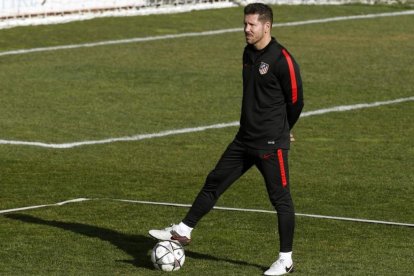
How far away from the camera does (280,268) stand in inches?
478

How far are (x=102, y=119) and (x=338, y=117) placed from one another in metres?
3.94

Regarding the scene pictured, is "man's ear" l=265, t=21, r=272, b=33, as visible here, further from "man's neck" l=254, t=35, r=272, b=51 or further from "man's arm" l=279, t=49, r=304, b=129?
"man's arm" l=279, t=49, r=304, b=129

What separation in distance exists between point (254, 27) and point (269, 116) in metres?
0.82

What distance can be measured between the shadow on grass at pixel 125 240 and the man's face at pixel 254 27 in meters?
2.11

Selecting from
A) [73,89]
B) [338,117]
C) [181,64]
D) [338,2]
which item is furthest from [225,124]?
[338,2]

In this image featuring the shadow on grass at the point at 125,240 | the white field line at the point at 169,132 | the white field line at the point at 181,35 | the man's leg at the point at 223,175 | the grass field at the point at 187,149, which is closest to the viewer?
the man's leg at the point at 223,175

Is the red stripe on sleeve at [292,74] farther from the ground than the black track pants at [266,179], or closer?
farther from the ground

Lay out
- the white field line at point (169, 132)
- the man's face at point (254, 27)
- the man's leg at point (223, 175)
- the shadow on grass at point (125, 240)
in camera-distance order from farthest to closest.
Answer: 1. the white field line at point (169, 132)
2. the shadow on grass at point (125, 240)
3. the man's leg at point (223, 175)
4. the man's face at point (254, 27)

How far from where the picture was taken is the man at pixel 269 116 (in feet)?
39.8

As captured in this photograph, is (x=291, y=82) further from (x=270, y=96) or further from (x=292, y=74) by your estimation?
(x=270, y=96)

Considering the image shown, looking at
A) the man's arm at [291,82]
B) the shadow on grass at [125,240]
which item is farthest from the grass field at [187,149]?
the man's arm at [291,82]

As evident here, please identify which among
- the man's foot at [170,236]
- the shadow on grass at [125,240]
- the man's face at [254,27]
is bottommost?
the shadow on grass at [125,240]

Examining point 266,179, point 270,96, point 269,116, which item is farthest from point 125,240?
point 270,96

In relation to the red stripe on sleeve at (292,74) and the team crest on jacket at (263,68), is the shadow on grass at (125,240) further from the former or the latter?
the team crest on jacket at (263,68)
